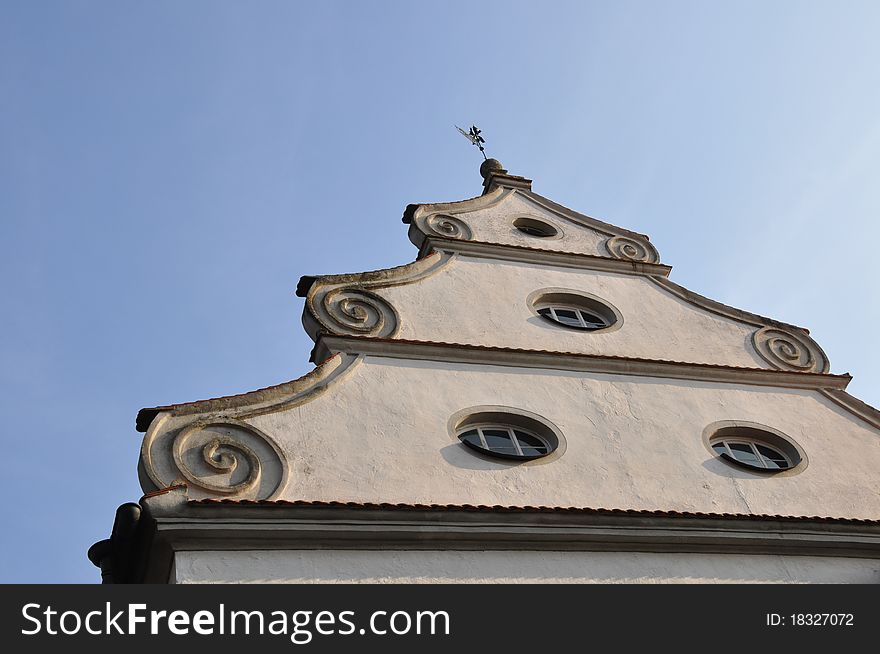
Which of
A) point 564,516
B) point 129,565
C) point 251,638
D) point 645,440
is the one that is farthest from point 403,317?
point 251,638

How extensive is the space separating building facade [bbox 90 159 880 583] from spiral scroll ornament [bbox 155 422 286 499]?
2 cm

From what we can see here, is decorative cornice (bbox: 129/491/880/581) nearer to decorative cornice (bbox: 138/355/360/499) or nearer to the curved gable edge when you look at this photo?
decorative cornice (bbox: 138/355/360/499)

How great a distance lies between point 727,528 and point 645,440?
1.46 meters

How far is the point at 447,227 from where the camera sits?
1452 cm

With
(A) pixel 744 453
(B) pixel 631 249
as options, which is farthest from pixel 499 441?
(B) pixel 631 249

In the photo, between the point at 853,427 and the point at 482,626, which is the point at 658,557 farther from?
the point at 853,427

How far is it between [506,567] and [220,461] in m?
2.27

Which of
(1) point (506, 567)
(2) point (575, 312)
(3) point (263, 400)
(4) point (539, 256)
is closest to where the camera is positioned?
(1) point (506, 567)

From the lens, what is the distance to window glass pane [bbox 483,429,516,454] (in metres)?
10.4

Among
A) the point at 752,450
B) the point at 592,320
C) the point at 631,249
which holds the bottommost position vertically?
the point at 752,450

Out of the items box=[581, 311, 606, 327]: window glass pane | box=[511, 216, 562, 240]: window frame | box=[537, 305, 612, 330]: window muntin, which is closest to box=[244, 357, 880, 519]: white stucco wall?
box=[537, 305, 612, 330]: window muntin

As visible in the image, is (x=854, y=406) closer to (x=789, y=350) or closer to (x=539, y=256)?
(x=789, y=350)

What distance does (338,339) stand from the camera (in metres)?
11.2

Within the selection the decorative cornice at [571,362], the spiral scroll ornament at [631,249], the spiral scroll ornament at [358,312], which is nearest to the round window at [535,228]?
the spiral scroll ornament at [631,249]
